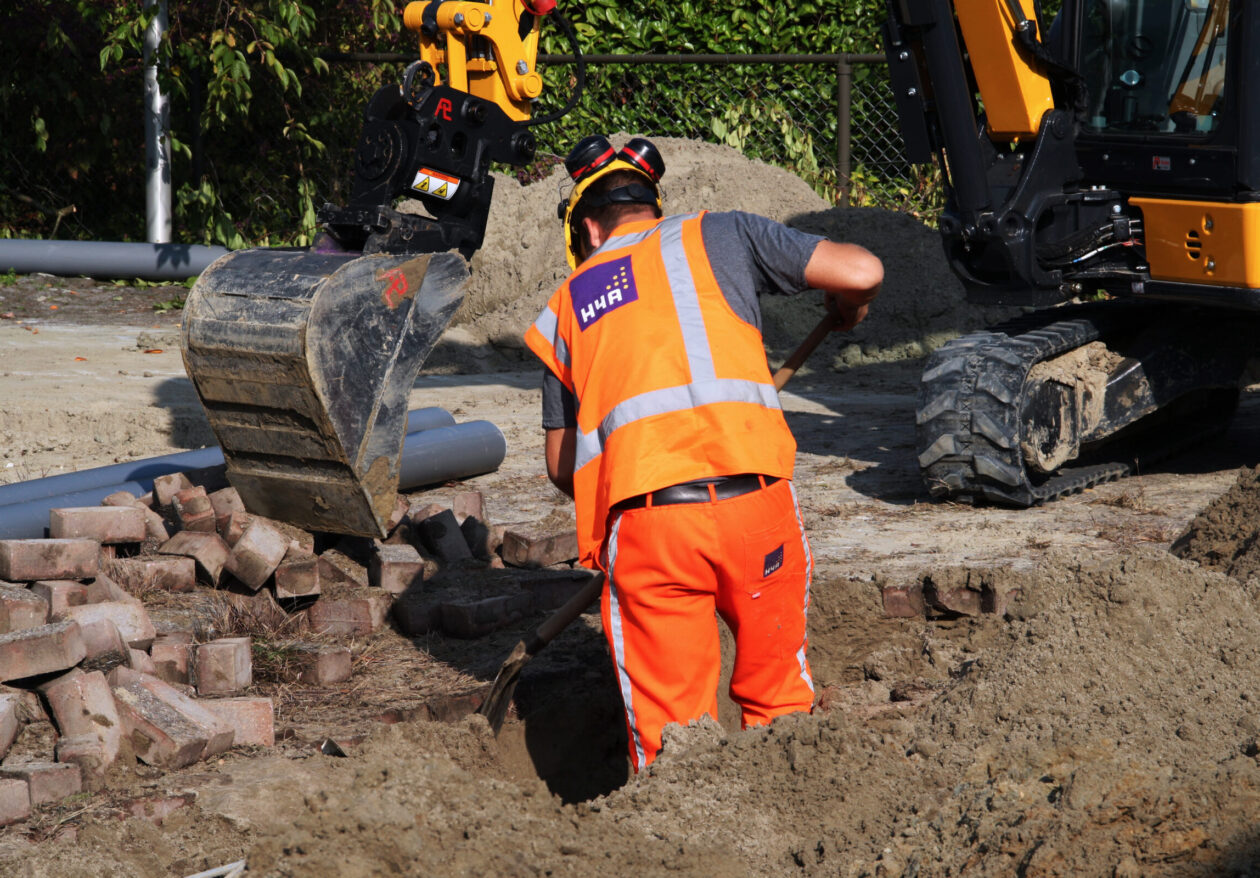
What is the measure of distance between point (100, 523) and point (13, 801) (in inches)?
65.5

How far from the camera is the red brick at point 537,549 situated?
5312 mm

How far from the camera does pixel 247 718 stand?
3.79 meters

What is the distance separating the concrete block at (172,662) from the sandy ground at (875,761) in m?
0.40

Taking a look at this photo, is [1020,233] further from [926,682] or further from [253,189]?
[253,189]

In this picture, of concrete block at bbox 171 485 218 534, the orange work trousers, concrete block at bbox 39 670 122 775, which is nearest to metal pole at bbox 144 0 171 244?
concrete block at bbox 171 485 218 534

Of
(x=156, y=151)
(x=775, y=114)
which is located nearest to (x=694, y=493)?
(x=775, y=114)

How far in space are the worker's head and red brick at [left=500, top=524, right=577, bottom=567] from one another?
213cm

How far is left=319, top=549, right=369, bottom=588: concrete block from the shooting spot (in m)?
4.95

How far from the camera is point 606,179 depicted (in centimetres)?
341

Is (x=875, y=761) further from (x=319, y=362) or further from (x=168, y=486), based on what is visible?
(x=168, y=486)

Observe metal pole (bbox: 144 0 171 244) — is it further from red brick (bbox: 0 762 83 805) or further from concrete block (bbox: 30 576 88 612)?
red brick (bbox: 0 762 83 805)

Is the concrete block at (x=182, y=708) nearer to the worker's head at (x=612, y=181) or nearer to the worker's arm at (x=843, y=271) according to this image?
the worker's head at (x=612, y=181)

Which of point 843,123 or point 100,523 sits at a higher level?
point 843,123

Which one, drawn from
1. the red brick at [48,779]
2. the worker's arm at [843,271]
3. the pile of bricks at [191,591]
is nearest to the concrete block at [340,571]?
the pile of bricks at [191,591]
